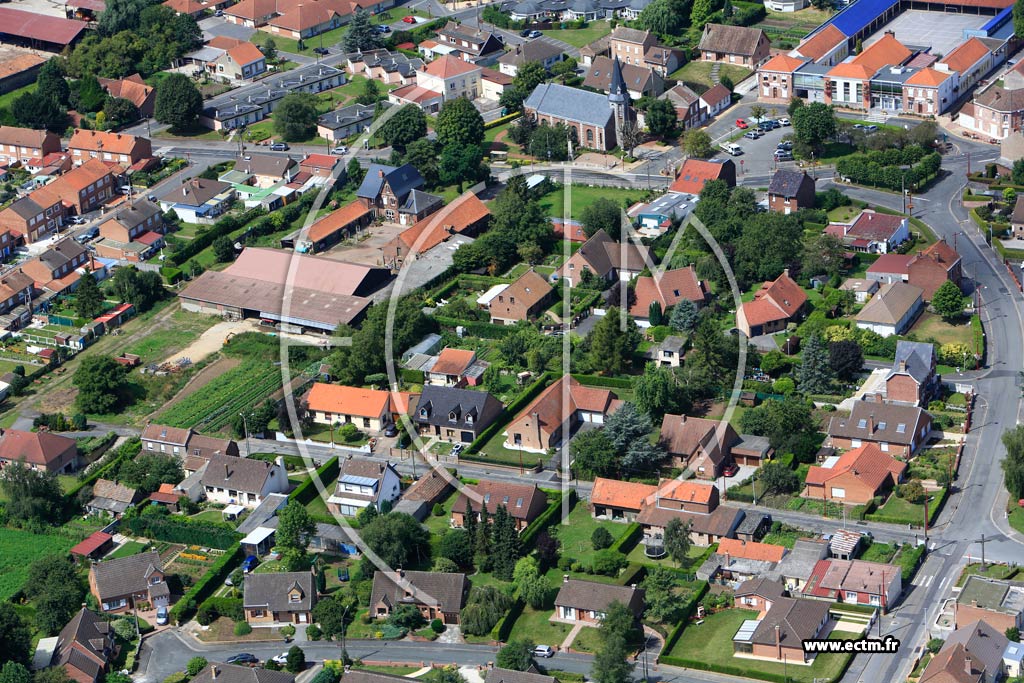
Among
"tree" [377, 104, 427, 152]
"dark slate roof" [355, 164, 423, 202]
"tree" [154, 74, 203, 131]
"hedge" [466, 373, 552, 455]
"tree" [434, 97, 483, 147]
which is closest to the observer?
"hedge" [466, 373, 552, 455]

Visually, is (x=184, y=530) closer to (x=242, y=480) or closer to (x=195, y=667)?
(x=242, y=480)

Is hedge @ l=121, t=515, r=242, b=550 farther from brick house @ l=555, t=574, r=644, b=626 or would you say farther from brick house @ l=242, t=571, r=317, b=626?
brick house @ l=555, t=574, r=644, b=626

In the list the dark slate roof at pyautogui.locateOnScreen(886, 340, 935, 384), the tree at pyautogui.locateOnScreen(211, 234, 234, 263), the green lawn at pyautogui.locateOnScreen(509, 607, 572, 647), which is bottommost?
the tree at pyautogui.locateOnScreen(211, 234, 234, 263)

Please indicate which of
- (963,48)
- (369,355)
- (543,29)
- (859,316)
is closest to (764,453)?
(859,316)

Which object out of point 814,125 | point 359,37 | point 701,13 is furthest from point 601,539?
point 701,13

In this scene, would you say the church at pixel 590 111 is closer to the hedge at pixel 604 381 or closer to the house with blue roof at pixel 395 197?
the house with blue roof at pixel 395 197

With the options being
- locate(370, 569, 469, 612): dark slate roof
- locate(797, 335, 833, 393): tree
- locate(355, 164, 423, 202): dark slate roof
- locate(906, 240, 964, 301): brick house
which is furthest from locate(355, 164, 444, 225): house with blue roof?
locate(370, 569, 469, 612): dark slate roof

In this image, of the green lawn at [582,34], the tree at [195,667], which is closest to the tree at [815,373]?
the tree at [195,667]
